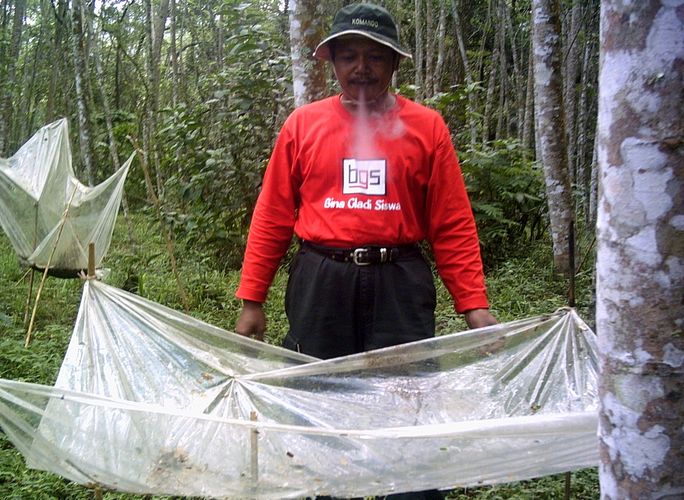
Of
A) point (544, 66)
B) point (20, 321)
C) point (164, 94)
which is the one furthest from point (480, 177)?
point (164, 94)

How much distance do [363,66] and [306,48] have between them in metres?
1.86

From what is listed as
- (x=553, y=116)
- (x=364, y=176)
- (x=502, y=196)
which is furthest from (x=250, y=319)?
(x=502, y=196)

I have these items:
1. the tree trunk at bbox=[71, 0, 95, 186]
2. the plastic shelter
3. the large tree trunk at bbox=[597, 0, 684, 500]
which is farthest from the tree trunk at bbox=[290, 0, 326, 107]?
the tree trunk at bbox=[71, 0, 95, 186]

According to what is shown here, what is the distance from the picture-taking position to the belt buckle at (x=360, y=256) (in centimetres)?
190

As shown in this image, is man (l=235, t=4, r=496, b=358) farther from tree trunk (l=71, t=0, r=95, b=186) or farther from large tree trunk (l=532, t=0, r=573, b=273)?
tree trunk (l=71, t=0, r=95, b=186)

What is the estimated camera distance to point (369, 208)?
1908 mm

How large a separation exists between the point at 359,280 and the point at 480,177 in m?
3.87

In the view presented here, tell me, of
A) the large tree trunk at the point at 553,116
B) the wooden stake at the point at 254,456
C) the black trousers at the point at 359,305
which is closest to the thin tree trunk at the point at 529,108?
the large tree trunk at the point at 553,116

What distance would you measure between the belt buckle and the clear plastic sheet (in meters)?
0.29

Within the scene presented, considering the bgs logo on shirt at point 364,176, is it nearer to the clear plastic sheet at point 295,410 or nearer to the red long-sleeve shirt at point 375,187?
the red long-sleeve shirt at point 375,187

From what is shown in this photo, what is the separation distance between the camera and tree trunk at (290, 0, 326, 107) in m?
3.68

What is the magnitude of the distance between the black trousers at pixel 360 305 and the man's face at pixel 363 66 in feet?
1.62

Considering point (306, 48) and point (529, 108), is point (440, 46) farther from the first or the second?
point (306, 48)

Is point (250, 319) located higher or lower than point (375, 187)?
lower
